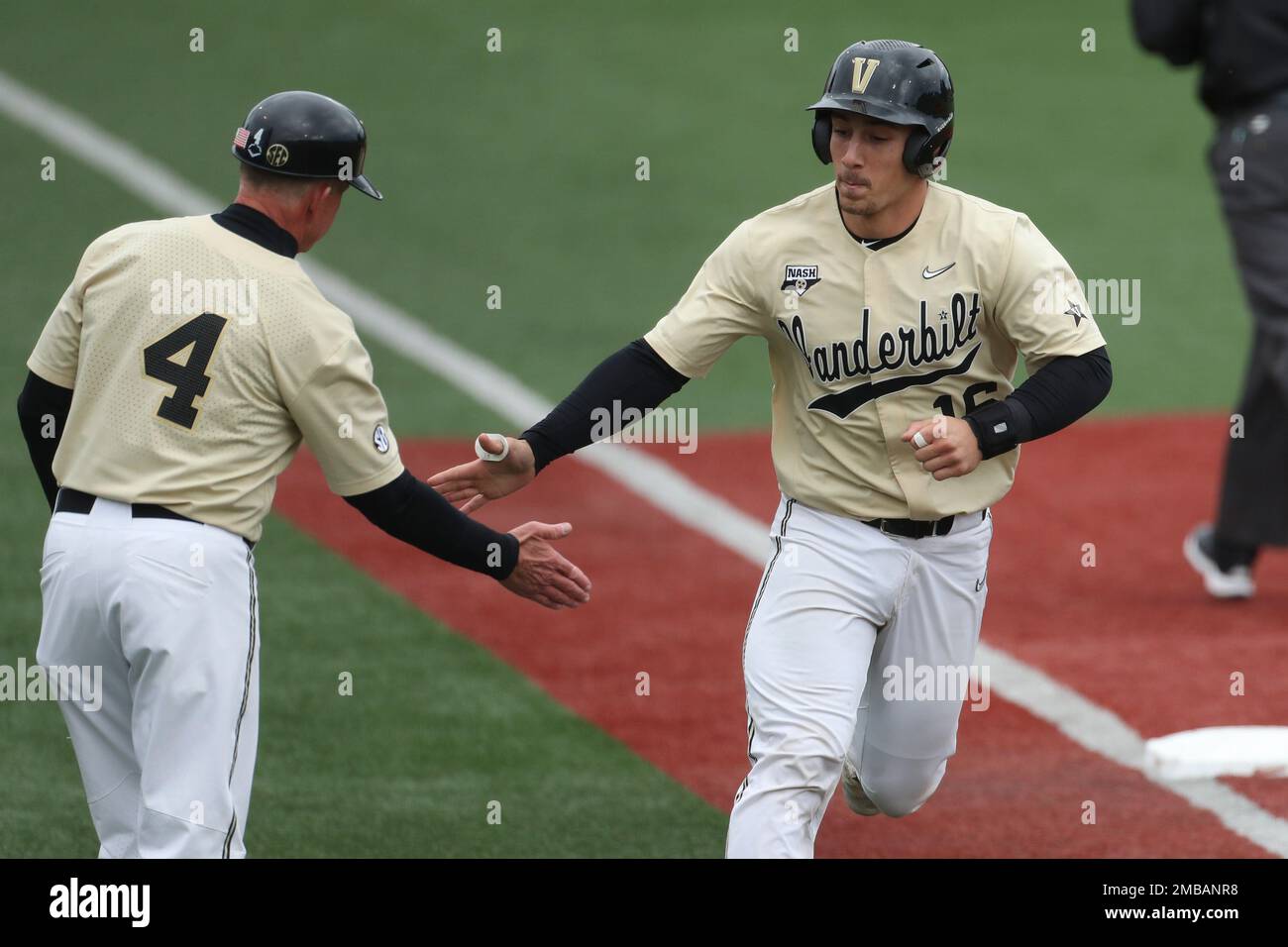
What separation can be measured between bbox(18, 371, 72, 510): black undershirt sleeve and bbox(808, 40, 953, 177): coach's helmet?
6.59 feet

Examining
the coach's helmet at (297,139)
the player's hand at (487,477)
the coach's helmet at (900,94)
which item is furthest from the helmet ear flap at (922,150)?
the coach's helmet at (297,139)

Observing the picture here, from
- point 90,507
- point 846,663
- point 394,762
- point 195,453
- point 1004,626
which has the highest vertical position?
point 195,453

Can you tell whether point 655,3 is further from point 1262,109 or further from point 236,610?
point 236,610

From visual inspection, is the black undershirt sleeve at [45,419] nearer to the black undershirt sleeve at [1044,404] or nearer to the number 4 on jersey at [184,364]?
the number 4 on jersey at [184,364]

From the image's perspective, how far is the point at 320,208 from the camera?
15.5ft

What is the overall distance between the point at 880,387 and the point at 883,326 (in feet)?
0.57

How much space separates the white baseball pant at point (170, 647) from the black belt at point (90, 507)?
0.02 m

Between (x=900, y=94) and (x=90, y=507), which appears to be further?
(x=900, y=94)

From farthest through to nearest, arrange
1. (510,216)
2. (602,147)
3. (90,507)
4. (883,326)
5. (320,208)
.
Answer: (602,147)
(510,216)
(883,326)
(320,208)
(90,507)

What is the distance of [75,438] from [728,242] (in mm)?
1804
